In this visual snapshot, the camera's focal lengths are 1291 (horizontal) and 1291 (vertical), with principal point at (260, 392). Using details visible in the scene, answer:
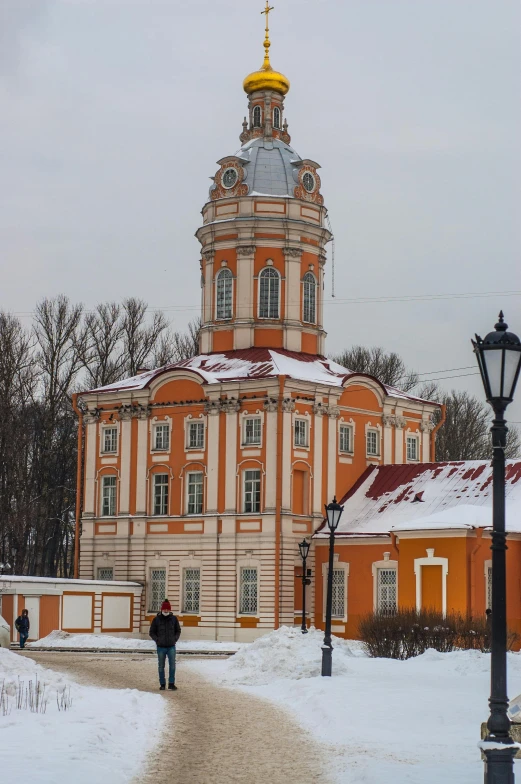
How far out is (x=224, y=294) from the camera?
50219mm

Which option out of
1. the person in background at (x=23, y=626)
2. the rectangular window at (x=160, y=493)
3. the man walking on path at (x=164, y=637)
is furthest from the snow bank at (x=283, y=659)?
the rectangular window at (x=160, y=493)

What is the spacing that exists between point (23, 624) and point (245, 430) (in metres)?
10.6

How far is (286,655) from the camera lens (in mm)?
25703

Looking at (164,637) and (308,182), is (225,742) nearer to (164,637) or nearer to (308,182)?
(164,637)

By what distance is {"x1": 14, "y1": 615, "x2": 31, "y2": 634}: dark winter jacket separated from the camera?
40219 mm

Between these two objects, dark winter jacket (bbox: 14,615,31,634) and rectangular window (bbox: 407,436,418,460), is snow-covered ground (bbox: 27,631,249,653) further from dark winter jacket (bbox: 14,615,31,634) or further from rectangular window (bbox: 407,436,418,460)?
rectangular window (bbox: 407,436,418,460)

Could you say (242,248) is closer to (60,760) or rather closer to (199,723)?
(199,723)

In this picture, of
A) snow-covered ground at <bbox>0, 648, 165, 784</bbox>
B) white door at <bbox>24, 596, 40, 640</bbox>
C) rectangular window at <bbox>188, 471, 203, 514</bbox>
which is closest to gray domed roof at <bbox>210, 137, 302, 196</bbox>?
rectangular window at <bbox>188, 471, 203, 514</bbox>

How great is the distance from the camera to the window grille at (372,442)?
48750mm

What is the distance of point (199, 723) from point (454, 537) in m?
22.9

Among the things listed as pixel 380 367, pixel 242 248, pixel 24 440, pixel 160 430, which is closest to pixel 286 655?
pixel 160 430

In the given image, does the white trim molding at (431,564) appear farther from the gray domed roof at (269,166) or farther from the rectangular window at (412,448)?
the gray domed roof at (269,166)

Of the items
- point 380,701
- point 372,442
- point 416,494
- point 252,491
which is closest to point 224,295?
point 372,442

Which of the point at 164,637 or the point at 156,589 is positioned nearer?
the point at 164,637
